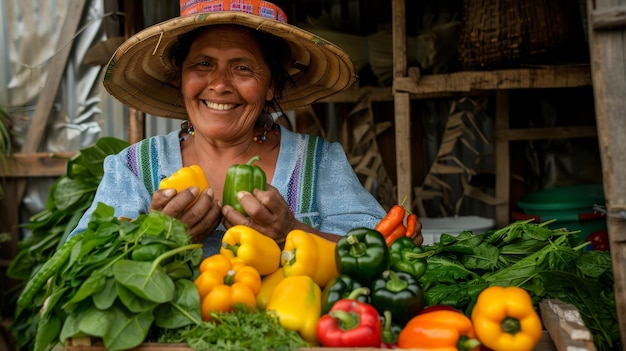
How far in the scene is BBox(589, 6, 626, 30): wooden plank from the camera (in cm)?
222

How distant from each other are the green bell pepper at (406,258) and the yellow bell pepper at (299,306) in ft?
1.13

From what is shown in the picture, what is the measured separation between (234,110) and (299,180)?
45cm

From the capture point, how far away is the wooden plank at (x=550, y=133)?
5.33 metres

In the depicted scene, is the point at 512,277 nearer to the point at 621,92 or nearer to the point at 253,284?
the point at 621,92

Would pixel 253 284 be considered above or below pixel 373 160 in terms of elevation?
below

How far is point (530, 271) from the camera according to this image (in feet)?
8.61

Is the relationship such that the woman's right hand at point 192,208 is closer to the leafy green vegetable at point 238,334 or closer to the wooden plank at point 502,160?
the leafy green vegetable at point 238,334

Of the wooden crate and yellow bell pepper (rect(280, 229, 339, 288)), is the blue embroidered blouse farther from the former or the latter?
the wooden crate

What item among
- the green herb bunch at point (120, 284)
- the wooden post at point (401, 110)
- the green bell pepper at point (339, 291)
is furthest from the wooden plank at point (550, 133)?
the green herb bunch at point (120, 284)

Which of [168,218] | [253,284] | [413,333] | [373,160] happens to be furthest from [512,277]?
[373,160]

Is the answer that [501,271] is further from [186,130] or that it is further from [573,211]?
[573,211]

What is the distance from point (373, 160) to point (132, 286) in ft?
13.4

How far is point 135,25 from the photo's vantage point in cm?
486

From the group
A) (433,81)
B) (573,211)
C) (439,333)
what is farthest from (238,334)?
(573,211)
